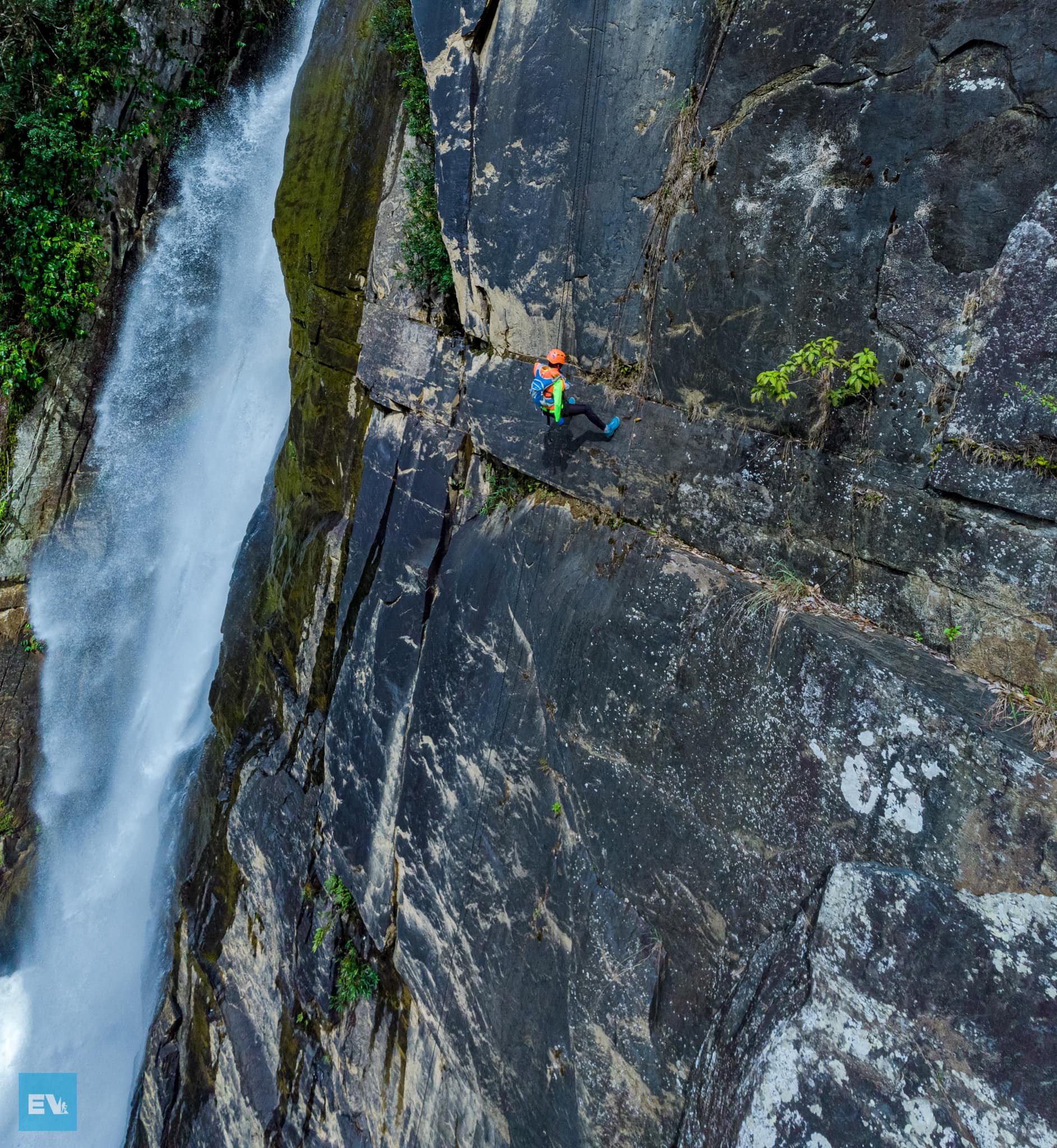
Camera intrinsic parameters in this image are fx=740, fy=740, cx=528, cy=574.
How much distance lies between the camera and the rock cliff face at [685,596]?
414 cm

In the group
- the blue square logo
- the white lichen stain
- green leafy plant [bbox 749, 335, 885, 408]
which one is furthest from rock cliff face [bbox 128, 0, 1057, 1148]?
the blue square logo

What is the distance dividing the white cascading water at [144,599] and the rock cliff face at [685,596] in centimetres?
345

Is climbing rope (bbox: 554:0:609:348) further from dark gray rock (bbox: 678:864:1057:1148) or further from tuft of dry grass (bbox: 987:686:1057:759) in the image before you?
dark gray rock (bbox: 678:864:1057:1148)

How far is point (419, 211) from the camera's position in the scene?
832 cm

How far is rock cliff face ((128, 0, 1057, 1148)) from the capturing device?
13.6 feet

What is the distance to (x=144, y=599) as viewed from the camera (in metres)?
12.9

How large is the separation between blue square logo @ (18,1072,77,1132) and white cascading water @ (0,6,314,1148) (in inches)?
5.4

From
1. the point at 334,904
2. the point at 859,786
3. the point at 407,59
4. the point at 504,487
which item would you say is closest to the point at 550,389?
the point at 504,487

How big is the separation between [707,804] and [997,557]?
242cm

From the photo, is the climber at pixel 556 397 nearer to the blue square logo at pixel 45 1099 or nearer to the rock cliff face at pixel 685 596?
the rock cliff face at pixel 685 596

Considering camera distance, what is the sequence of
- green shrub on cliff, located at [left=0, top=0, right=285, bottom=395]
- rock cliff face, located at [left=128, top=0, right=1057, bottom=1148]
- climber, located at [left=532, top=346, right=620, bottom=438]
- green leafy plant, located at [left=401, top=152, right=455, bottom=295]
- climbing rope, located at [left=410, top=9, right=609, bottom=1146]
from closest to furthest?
1. rock cliff face, located at [left=128, top=0, right=1057, bottom=1148]
2. climber, located at [left=532, top=346, right=620, bottom=438]
3. climbing rope, located at [left=410, top=9, right=609, bottom=1146]
4. green leafy plant, located at [left=401, top=152, right=455, bottom=295]
5. green shrub on cliff, located at [left=0, top=0, right=285, bottom=395]

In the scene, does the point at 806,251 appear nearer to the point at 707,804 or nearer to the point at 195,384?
the point at 707,804

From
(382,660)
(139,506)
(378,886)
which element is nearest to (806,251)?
(382,660)

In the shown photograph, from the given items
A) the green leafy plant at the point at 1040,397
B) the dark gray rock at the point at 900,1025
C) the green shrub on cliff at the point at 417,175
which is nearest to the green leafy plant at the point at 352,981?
the dark gray rock at the point at 900,1025
